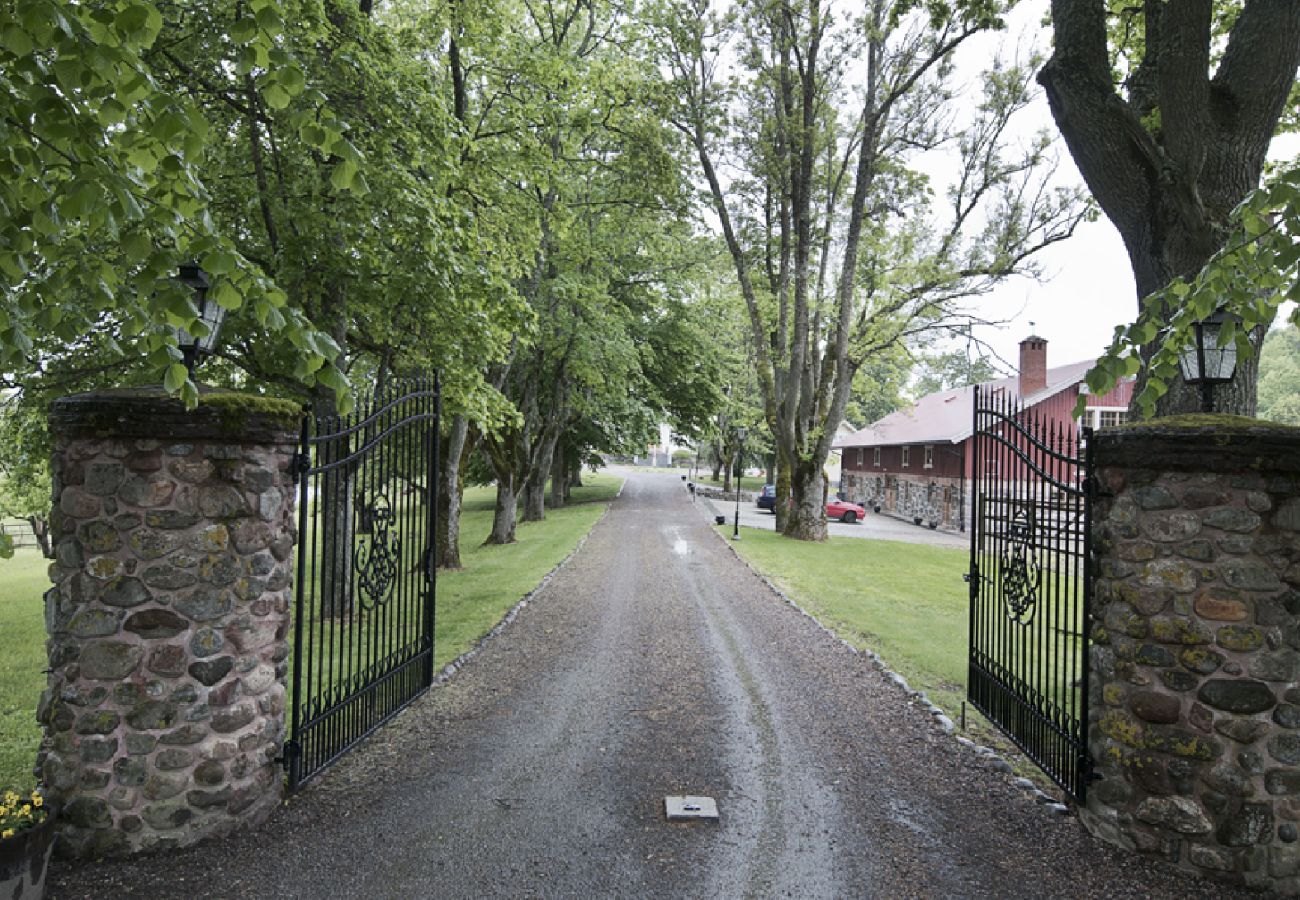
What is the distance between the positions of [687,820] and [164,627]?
323cm

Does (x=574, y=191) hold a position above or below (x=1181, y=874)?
above

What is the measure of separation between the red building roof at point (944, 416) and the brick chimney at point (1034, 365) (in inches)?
12.5

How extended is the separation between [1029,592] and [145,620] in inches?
225

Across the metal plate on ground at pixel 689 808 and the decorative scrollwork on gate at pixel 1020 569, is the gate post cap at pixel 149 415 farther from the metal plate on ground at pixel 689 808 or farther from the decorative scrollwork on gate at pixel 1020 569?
the decorative scrollwork on gate at pixel 1020 569

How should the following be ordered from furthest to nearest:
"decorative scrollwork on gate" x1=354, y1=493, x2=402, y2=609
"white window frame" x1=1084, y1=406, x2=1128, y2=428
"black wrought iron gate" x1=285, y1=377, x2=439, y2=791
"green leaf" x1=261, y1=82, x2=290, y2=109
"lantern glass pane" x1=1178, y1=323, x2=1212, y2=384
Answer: "white window frame" x1=1084, y1=406, x2=1128, y2=428 → "decorative scrollwork on gate" x1=354, y1=493, x2=402, y2=609 → "lantern glass pane" x1=1178, y1=323, x2=1212, y2=384 → "black wrought iron gate" x1=285, y1=377, x2=439, y2=791 → "green leaf" x1=261, y1=82, x2=290, y2=109

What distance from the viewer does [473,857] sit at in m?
3.92

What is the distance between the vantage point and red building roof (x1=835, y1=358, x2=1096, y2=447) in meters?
26.2

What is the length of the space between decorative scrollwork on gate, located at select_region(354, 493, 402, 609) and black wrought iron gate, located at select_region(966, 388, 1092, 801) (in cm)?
467

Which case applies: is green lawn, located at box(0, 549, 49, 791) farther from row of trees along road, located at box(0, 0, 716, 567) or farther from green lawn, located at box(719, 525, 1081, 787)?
green lawn, located at box(719, 525, 1081, 787)

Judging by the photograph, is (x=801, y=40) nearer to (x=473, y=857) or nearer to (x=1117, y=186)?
(x=1117, y=186)

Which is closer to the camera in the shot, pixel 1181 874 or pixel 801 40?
pixel 1181 874

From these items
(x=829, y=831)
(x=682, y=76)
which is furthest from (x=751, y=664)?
(x=682, y=76)

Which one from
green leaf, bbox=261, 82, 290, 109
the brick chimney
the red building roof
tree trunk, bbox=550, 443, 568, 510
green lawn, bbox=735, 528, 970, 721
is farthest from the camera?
tree trunk, bbox=550, 443, 568, 510

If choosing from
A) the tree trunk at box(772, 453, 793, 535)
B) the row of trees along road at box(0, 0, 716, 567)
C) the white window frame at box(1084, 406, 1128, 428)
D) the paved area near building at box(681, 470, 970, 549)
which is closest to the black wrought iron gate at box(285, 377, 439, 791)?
the row of trees along road at box(0, 0, 716, 567)
